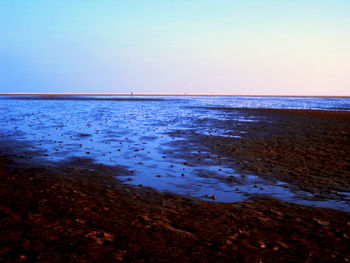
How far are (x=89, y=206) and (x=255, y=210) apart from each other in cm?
451

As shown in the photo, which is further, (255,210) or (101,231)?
(255,210)

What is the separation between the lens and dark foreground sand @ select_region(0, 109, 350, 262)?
521 cm

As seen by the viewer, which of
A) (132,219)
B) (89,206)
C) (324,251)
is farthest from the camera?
(89,206)

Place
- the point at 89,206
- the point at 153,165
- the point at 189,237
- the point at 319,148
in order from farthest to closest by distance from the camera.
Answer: the point at 319,148 < the point at 153,165 < the point at 89,206 < the point at 189,237

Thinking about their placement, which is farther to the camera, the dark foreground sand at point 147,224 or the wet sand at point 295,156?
the wet sand at point 295,156

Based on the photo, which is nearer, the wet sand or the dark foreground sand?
the dark foreground sand

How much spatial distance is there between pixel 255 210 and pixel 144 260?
3.73 metres

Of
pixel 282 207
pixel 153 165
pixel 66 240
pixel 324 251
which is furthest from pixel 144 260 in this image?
pixel 153 165

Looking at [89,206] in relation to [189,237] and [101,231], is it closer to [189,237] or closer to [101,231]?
[101,231]

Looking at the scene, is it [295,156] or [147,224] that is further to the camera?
[295,156]

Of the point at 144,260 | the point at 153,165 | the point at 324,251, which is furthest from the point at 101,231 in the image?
the point at 153,165

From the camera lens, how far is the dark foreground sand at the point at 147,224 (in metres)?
Result: 5.21

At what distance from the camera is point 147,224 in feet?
21.2

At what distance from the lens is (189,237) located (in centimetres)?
587
